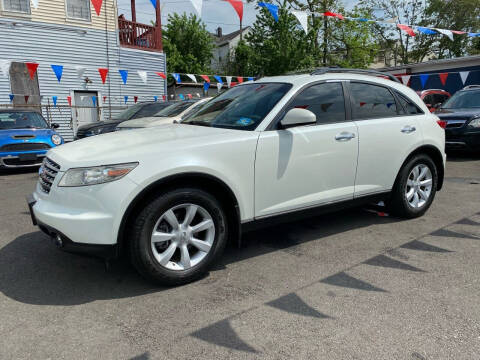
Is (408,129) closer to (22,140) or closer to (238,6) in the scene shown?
(238,6)

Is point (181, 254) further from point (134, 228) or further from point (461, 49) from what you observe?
point (461, 49)

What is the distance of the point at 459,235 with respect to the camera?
3.99 metres

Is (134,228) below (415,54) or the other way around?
below

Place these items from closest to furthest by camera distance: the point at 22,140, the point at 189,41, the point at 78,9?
the point at 22,140 → the point at 78,9 → the point at 189,41

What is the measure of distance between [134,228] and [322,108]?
6.92 feet

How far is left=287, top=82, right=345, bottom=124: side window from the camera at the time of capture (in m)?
3.58

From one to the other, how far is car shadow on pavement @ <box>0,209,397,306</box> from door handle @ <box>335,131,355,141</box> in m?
1.06

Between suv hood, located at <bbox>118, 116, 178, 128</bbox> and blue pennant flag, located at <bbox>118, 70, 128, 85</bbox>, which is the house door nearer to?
blue pennant flag, located at <bbox>118, 70, 128, 85</bbox>

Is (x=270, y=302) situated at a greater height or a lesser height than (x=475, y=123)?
lesser

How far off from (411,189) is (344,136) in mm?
1390

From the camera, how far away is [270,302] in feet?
8.85

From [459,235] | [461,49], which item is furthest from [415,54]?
[459,235]

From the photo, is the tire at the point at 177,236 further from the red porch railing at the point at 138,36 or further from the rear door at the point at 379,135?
the red porch railing at the point at 138,36

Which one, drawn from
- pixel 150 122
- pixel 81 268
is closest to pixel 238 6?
pixel 150 122
